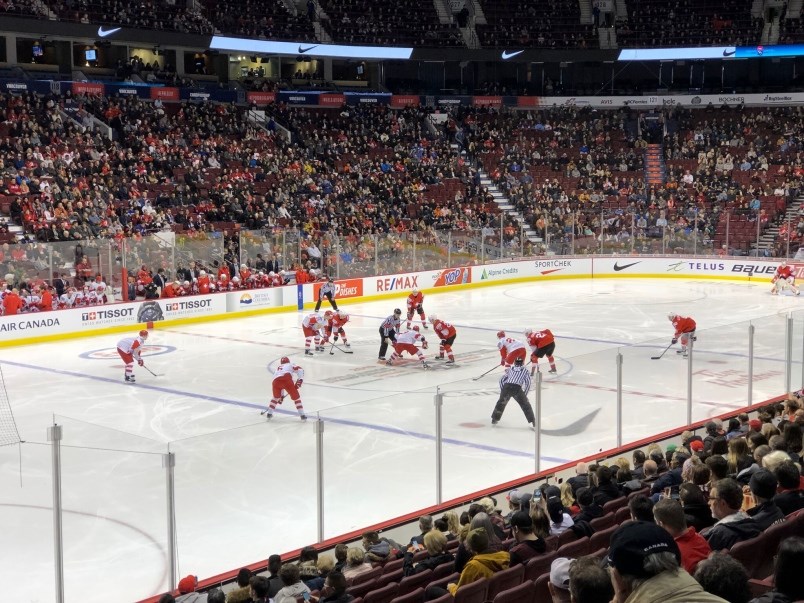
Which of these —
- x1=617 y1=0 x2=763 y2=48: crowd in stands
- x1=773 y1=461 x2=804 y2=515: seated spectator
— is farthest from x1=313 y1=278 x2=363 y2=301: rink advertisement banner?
x1=773 y1=461 x2=804 y2=515: seated spectator

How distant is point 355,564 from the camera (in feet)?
23.2

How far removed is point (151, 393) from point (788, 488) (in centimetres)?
1312

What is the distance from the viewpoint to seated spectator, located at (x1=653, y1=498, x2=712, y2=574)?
446cm

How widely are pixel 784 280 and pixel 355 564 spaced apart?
25.0 metres

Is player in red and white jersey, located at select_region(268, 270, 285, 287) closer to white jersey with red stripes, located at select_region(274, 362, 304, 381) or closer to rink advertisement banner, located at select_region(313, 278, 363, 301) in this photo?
rink advertisement banner, located at select_region(313, 278, 363, 301)

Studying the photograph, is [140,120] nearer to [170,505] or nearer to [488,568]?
[170,505]

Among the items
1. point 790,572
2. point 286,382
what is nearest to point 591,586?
point 790,572

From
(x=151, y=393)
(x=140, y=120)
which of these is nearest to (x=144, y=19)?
(x=140, y=120)

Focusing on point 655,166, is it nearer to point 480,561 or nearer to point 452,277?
point 452,277

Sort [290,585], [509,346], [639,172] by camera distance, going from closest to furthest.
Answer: [290,585]
[509,346]
[639,172]

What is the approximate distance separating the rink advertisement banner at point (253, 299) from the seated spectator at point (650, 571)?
78.3ft

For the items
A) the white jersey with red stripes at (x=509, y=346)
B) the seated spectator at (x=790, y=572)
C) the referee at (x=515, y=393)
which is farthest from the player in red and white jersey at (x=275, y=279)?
the seated spectator at (x=790, y=572)

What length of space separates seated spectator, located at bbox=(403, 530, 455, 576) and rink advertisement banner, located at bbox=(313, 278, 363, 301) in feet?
72.9

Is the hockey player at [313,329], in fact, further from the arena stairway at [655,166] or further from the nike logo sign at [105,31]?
the arena stairway at [655,166]
